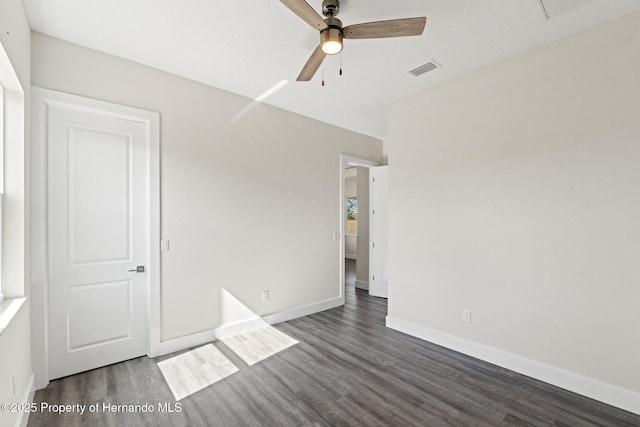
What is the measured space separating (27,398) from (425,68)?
169 inches

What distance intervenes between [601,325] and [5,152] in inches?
177

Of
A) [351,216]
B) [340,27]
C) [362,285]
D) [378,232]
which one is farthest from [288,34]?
[351,216]

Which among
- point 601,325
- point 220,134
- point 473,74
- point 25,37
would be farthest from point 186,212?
point 601,325

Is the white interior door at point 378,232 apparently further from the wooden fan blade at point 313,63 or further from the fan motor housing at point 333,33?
the fan motor housing at point 333,33

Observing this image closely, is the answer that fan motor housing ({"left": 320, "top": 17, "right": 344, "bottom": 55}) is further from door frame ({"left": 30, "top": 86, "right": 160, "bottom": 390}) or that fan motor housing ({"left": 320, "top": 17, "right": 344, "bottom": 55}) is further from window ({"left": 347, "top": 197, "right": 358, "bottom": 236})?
window ({"left": 347, "top": 197, "right": 358, "bottom": 236})

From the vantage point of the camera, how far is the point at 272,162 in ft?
12.5

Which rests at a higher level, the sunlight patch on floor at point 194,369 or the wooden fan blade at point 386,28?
the wooden fan blade at point 386,28

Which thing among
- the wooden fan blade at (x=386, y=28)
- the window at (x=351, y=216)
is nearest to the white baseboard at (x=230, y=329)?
the wooden fan blade at (x=386, y=28)

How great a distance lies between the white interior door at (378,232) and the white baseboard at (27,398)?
4334 mm

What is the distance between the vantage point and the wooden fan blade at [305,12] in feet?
5.37

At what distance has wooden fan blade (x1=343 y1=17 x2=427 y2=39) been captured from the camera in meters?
1.79

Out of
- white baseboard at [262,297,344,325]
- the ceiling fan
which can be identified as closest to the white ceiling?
the ceiling fan

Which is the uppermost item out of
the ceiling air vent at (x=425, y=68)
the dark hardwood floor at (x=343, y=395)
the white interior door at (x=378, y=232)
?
the ceiling air vent at (x=425, y=68)

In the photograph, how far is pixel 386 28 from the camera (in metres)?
1.84
